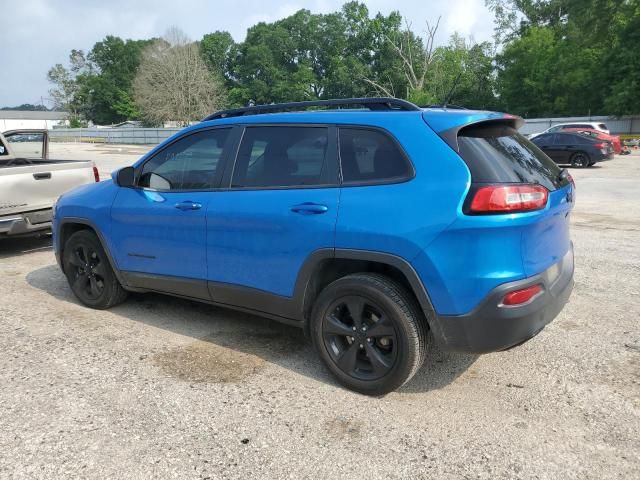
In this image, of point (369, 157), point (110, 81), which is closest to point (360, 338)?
point (369, 157)

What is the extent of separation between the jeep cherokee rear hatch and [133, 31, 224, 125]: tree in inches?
2404

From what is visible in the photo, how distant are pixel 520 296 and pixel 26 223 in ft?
19.7

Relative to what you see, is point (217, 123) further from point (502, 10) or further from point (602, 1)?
point (502, 10)

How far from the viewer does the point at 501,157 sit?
3.11m

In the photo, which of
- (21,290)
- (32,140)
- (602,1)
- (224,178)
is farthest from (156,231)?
(602,1)

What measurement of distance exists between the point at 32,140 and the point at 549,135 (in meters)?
18.4

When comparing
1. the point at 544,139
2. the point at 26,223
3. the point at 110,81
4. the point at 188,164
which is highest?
the point at 110,81

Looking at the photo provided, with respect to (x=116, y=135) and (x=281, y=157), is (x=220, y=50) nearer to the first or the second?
(x=116, y=135)

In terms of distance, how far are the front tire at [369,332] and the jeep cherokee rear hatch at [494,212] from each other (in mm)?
290

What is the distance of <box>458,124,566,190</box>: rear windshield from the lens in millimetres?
2969

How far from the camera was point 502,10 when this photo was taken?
70.1m

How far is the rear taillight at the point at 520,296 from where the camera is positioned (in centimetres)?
289

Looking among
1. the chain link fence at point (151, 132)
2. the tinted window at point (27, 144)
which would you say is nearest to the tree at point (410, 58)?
the chain link fence at point (151, 132)

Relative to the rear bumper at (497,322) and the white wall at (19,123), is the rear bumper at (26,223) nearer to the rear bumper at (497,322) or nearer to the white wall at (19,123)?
the rear bumper at (497,322)
